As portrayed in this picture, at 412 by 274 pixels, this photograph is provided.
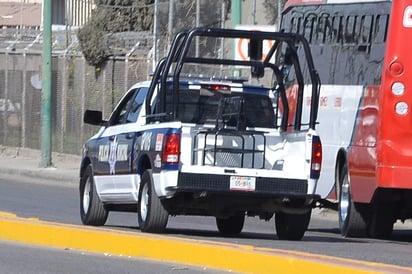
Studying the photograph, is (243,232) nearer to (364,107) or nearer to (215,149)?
(364,107)

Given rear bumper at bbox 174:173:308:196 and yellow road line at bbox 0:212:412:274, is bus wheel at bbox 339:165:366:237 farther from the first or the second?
yellow road line at bbox 0:212:412:274

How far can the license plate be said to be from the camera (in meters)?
14.2

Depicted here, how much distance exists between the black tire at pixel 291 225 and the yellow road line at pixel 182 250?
2.72 metres

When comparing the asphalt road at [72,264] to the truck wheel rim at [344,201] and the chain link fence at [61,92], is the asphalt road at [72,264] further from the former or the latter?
the chain link fence at [61,92]

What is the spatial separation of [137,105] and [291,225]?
101 inches

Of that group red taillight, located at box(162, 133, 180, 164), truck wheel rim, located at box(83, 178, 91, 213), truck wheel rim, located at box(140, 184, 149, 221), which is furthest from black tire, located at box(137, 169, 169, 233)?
truck wheel rim, located at box(83, 178, 91, 213)

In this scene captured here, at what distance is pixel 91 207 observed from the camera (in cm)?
1655

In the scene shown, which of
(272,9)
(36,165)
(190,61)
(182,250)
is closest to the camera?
(182,250)

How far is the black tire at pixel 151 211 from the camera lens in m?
14.4

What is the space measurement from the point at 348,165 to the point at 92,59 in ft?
63.0

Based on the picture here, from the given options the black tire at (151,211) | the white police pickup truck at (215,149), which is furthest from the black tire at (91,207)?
the black tire at (151,211)

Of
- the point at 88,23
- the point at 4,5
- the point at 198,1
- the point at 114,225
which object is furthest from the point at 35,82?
the point at 114,225

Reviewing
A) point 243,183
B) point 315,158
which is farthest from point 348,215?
point 243,183

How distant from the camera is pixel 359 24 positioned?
17609 mm
